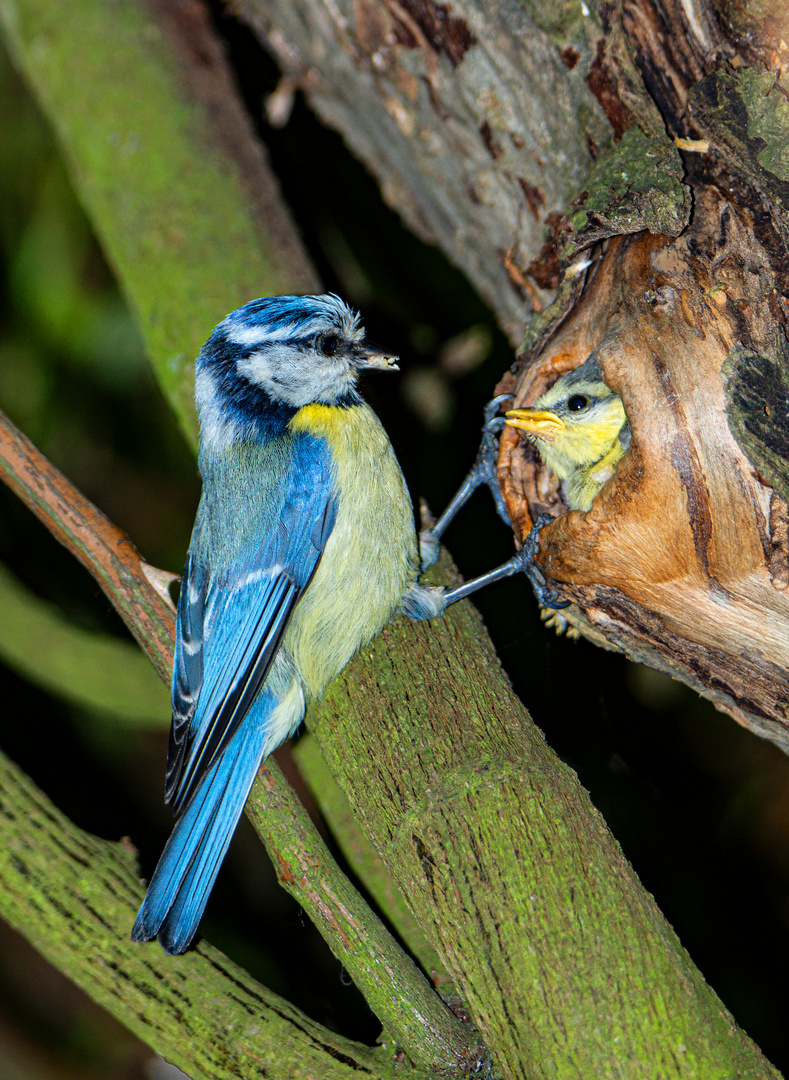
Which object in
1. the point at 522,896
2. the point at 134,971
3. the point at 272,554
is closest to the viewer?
the point at 522,896

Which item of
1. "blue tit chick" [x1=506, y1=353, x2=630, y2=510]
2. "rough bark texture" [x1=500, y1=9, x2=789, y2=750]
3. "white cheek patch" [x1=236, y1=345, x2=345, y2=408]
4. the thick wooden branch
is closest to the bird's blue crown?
"white cheek patch" [x1=236, y1=345, x2=345, y2=408]

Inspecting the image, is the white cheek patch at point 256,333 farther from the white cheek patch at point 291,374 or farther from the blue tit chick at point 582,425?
the blue tit chick at point 582,425

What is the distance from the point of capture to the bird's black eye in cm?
209

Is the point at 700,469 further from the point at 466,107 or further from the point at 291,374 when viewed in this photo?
the point at 466,107

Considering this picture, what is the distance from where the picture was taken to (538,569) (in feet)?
6.15

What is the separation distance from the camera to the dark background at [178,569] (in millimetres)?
2578

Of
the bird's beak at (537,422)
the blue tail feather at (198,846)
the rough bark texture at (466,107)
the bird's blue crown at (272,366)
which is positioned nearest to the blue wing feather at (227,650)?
the blue tail feather at (198,846)

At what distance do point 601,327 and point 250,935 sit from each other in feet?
6.67

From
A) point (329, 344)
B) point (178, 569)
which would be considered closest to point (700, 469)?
point (329, 344)

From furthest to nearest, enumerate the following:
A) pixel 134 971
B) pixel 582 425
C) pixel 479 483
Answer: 1. pixel 479 483
2. pixel 582 425
3. pixel 134 971

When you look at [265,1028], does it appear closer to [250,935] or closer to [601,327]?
[250,935]

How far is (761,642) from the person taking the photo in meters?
1.53

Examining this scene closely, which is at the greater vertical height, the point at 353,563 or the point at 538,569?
the point at 353,563

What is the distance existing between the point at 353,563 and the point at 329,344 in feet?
1.73
